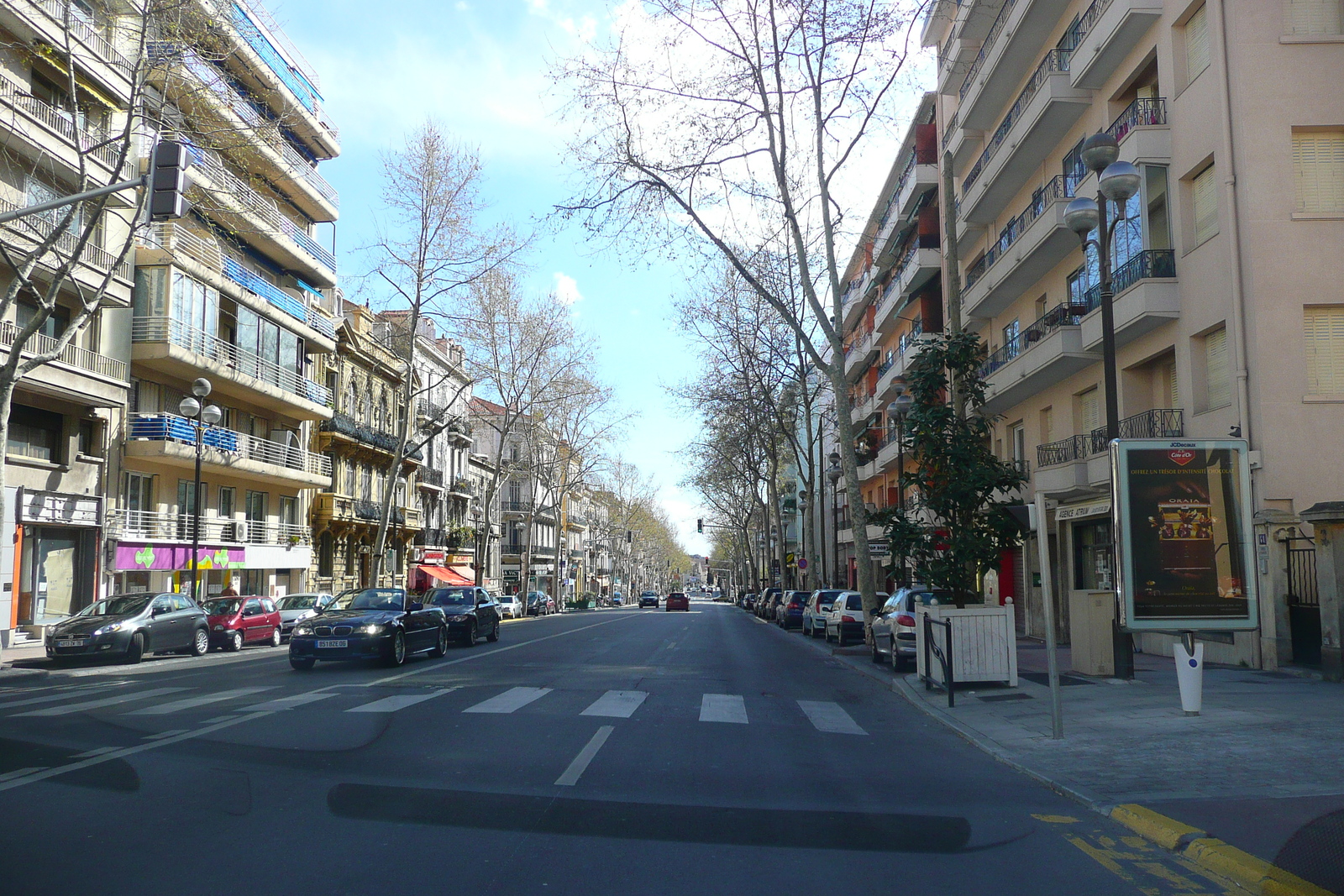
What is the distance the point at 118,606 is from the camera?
21234 millimetres

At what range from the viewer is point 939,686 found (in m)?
14.8

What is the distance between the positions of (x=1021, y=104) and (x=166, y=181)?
2118cm

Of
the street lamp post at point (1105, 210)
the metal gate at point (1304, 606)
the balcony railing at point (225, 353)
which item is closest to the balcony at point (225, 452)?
the balcony railing at point (225, 353)

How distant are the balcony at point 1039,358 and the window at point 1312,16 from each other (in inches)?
271

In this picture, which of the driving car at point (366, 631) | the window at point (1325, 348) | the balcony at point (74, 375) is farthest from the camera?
the balcony at point (74, 375)

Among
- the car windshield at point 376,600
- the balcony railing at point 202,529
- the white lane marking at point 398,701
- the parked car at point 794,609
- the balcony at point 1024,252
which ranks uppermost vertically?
the balcony at point 1024,252

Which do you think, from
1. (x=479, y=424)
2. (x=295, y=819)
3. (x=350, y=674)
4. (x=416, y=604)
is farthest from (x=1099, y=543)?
(x=479, y=424)

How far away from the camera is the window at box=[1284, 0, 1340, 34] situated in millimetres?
17641

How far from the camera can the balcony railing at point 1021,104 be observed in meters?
24.2

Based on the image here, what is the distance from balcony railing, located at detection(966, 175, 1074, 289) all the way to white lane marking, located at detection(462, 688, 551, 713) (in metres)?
16.9

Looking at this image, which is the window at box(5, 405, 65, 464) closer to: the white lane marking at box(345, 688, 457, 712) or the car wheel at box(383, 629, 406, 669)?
the car wheel at box(383, 629, 406, 669)

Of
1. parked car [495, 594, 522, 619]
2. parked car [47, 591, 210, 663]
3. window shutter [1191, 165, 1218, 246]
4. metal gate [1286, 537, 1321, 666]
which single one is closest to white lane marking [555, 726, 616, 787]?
metal gate [1286, 537, 1321, 666]

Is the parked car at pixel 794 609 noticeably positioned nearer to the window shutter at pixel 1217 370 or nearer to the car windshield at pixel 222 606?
the car windshield at pixel 222 606

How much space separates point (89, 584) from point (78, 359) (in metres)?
6.16
